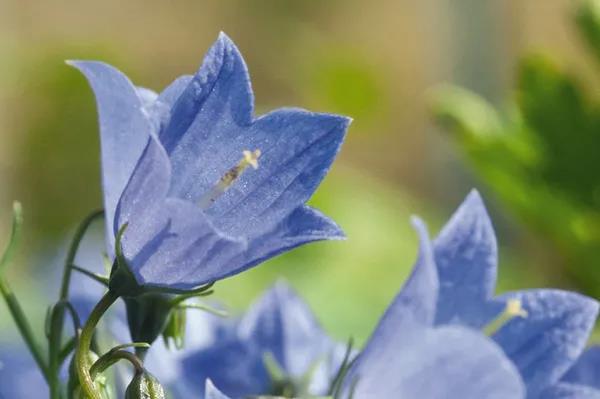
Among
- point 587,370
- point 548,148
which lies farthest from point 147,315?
point 548,148

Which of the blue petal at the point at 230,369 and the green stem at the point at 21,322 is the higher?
the green stem at the point at 21,322

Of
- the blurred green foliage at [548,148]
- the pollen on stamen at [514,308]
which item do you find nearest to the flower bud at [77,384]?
the pollen on stamen at [514,308]

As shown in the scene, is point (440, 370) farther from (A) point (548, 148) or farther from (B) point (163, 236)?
(A) point (548, 148)

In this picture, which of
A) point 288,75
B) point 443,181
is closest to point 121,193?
point 443,181

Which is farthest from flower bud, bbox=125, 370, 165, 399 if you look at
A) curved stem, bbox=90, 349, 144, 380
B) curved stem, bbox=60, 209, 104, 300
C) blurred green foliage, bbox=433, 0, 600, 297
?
blurred green foliage, bbox=433, 0, 600, 297

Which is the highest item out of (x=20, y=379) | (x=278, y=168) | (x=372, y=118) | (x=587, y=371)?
(x=278, y=168)

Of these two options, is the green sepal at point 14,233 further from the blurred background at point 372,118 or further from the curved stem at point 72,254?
the blurred background at point 372,118

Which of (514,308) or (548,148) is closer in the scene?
(514,308)

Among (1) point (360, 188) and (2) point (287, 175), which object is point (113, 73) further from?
(1) point (360, 188)
